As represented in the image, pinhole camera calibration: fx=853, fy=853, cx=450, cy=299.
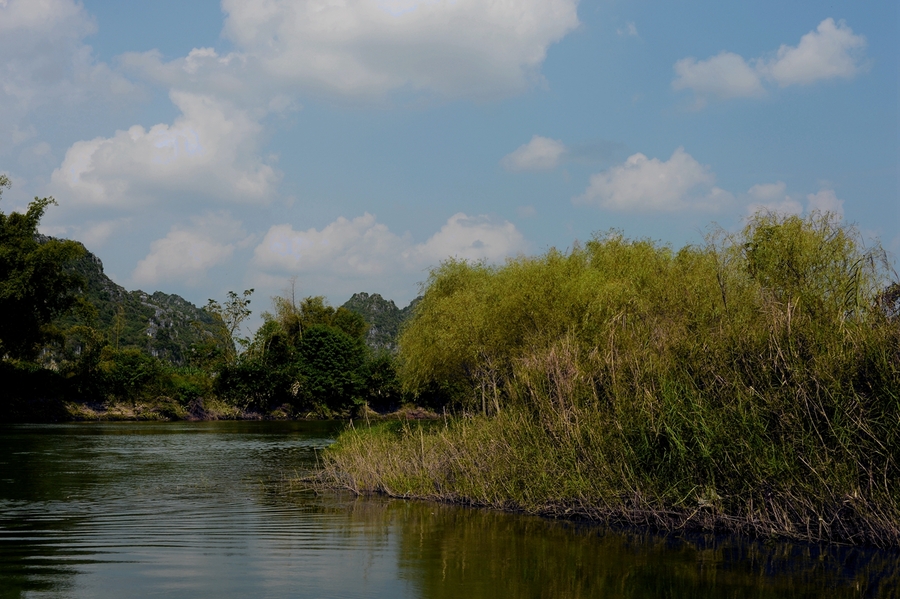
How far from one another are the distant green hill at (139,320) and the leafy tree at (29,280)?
131ft

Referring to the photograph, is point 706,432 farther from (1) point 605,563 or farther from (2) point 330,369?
(2) point 330,369

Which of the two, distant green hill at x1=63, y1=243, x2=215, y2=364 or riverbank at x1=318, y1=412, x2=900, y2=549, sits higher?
distant green hill at x1=63, y1=243, x2=215, y2=364

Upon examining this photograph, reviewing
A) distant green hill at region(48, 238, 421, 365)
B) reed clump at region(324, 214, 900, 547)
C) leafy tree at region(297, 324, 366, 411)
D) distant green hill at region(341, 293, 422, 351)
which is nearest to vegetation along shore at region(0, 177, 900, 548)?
reed clump at region(324, 214, 900, 547)

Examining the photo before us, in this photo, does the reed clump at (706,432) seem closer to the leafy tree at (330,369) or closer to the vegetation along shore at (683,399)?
the vegetation along shore at (683,399)

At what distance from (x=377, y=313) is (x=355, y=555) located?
169387 mm

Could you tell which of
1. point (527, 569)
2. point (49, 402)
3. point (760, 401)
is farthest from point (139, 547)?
point (49, 402)

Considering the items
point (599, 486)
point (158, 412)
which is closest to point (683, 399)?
point (599, 486)

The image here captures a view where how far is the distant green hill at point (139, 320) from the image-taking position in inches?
4377

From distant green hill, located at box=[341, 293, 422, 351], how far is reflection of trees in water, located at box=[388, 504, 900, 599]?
15768 cm

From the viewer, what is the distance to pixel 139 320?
13050cm

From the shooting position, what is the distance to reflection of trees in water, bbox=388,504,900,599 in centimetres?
1213

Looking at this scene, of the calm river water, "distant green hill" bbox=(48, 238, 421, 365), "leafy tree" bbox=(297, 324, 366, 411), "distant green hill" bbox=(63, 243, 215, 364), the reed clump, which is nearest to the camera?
the calm river water

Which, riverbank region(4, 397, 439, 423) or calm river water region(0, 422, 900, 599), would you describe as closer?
calm river water region(0, 422, 900, 599)

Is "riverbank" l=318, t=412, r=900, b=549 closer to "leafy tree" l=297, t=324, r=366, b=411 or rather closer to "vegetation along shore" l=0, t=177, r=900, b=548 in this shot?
"vegetation along shore" l=0, t=177, r=900, b=548
